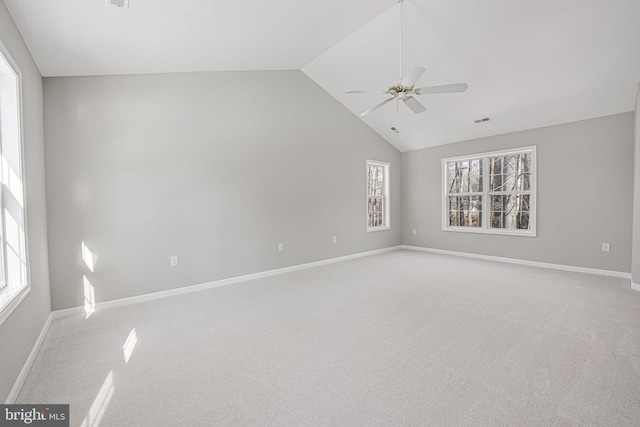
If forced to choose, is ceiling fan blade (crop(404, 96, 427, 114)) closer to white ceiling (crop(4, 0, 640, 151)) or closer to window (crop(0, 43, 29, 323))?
white ceiling (crop(4, 0, 640, 151))

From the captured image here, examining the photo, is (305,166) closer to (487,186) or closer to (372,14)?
(372,14)

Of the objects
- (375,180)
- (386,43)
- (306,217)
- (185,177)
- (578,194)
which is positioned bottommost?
(306,217)

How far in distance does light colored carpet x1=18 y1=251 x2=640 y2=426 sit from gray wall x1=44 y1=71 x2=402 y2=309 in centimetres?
59

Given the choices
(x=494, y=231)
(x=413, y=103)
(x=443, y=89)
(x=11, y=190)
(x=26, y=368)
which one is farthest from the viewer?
(x=494, y=231)

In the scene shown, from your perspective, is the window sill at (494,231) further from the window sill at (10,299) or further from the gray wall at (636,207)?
the window sill at (10,299)

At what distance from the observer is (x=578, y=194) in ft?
15.1

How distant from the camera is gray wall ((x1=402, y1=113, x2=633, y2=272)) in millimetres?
4236

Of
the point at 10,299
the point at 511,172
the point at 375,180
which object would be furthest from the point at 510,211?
the point at 10,299

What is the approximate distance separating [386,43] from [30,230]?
14.4ft

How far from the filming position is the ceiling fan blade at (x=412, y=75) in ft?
8.74

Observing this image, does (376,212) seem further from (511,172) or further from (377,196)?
(511,172)

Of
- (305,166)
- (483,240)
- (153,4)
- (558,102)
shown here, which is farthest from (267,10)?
(483,240)

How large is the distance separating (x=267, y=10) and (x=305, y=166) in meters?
2.55

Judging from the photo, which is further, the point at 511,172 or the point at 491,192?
the point at 491,192
